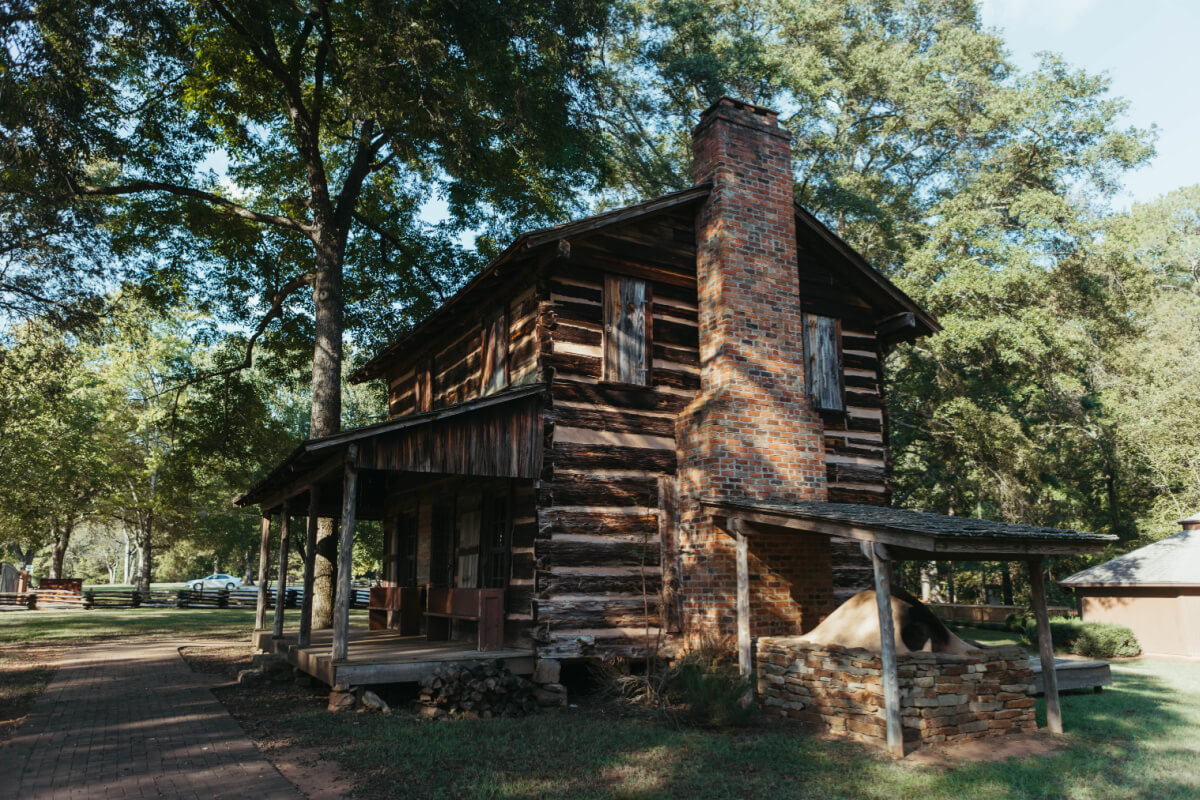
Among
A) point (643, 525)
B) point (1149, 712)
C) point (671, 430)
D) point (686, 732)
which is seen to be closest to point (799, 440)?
point (671, 430)

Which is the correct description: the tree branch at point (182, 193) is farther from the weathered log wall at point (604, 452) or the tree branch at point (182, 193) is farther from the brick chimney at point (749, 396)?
the brick chimney at point (749, 396)

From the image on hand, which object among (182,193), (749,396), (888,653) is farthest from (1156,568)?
(182,193)

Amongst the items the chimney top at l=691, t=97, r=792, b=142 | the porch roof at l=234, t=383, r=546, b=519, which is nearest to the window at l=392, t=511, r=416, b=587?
the porch roof at l=234, t=383, r=546, b=519

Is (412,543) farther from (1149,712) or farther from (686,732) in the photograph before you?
(1149,712)

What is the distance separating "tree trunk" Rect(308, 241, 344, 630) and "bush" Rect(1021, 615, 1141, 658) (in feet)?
55.9

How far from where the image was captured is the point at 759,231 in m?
12.2

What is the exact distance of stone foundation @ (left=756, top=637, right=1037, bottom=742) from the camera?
26.6 feet

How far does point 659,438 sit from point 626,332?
1.73 metres

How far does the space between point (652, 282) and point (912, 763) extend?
24.9 feet

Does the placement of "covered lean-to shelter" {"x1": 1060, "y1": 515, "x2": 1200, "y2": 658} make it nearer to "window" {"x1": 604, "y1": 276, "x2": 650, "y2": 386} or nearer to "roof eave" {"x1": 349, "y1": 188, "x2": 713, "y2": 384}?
"window" {"x1": 604, "y1": 276, "x2": 650, "y2": 386}

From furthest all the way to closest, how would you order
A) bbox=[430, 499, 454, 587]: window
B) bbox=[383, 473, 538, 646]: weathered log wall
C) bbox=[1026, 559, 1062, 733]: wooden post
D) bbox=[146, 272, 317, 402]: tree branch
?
bbox=[146, 272, 317, 402]: tree branch
bbox=[430, 499, 454, 587]: window
bbox=[383, 473, 538, 646]: weathered log wall
bbox=[1026, 559, 1062, 733]: wooden post

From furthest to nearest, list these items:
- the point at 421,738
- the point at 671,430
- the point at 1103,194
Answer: the point at 1103,194
the point at 671,430
the point at 421,738

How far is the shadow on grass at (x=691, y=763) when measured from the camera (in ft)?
21.3

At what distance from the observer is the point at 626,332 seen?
38.9 ft
